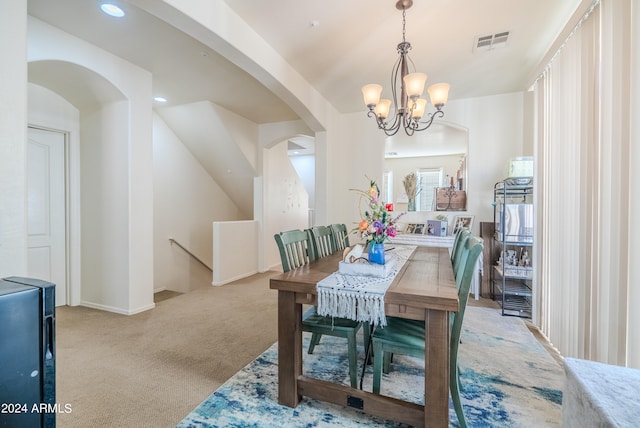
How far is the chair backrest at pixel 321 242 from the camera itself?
2564mm

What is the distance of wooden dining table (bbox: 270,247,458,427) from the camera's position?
57.0 inches

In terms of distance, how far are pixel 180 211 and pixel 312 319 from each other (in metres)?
4.76

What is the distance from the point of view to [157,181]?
5.45 meters

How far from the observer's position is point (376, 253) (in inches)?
79.7

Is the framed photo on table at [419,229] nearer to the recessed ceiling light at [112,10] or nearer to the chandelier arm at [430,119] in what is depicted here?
the chandelier arm at [430,119]

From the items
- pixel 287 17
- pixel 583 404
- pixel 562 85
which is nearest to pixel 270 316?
pixel 583 404

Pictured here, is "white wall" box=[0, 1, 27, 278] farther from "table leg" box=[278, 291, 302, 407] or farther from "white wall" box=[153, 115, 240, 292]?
"white wall" box=[153, 115, 240, 292]

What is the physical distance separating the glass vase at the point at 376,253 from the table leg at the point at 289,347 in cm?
62

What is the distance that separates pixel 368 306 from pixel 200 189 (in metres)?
5.46

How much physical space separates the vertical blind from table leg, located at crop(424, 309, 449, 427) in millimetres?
1083

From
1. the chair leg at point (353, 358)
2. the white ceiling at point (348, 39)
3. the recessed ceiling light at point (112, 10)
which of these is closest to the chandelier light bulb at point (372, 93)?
the white ceiling at point (348, 39)

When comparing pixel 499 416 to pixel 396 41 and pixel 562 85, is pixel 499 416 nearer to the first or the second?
pixel 562 85

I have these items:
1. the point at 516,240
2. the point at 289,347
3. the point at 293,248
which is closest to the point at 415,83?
the point at 293,248

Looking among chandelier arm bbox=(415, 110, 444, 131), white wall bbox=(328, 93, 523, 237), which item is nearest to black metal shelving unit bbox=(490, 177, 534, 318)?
white wall bbox=(328, 93, 523, 237)
